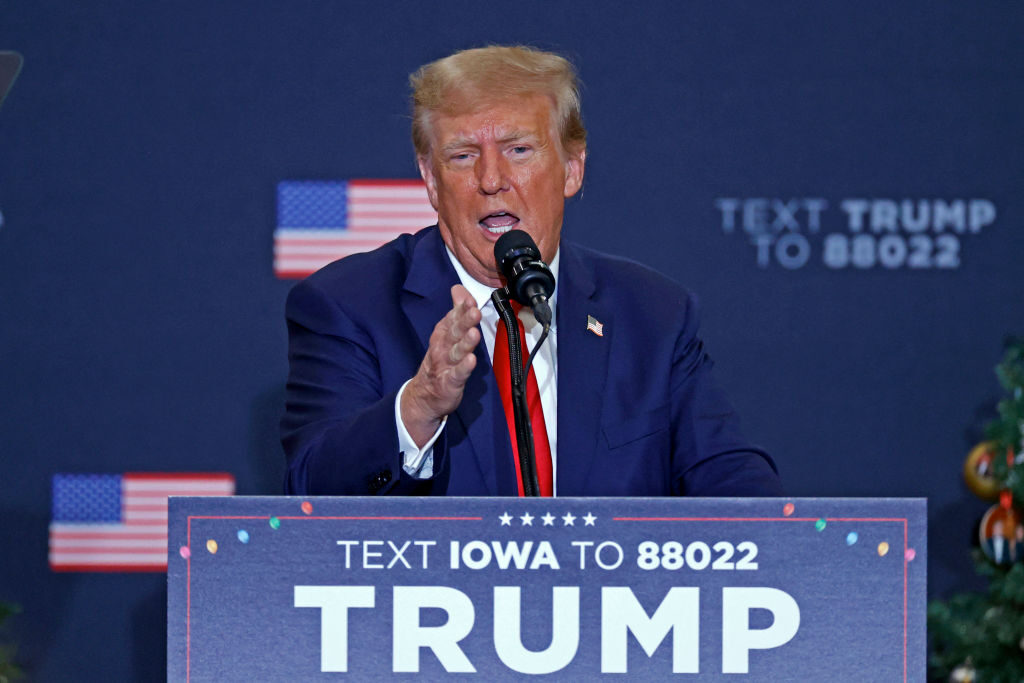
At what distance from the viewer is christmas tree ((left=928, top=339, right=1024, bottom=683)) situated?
3.47m

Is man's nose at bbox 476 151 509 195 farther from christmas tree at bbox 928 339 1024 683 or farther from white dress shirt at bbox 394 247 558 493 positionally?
christmas tree at bbox 928 339 1024 683

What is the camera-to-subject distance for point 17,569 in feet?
12.7

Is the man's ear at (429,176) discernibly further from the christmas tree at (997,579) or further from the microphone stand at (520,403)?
the christmas tree at (997,579)

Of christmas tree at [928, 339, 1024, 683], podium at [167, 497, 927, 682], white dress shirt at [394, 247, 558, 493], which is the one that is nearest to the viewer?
podium at [167, 497, 927, 682]

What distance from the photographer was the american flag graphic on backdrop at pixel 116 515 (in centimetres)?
382

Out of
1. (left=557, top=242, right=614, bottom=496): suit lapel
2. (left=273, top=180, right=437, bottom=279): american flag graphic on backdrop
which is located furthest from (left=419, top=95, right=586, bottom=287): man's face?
(left=273, top=180, right=437, bottom=279): american flag graphic on backdrop

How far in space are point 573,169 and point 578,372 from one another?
0.43 metres

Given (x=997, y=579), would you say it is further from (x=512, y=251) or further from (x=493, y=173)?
(x=512, y=251)

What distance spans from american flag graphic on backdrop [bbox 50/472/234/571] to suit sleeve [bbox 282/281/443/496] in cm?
189

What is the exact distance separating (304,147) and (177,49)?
0.50 metres

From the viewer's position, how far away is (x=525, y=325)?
2127 mm

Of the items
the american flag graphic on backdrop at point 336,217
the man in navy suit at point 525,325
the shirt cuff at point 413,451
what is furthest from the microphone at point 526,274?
the american flag graphic on backdrop at point 336,217

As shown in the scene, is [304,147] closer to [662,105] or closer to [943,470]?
[662,105]

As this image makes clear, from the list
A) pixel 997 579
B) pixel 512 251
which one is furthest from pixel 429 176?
pixel 997 579
